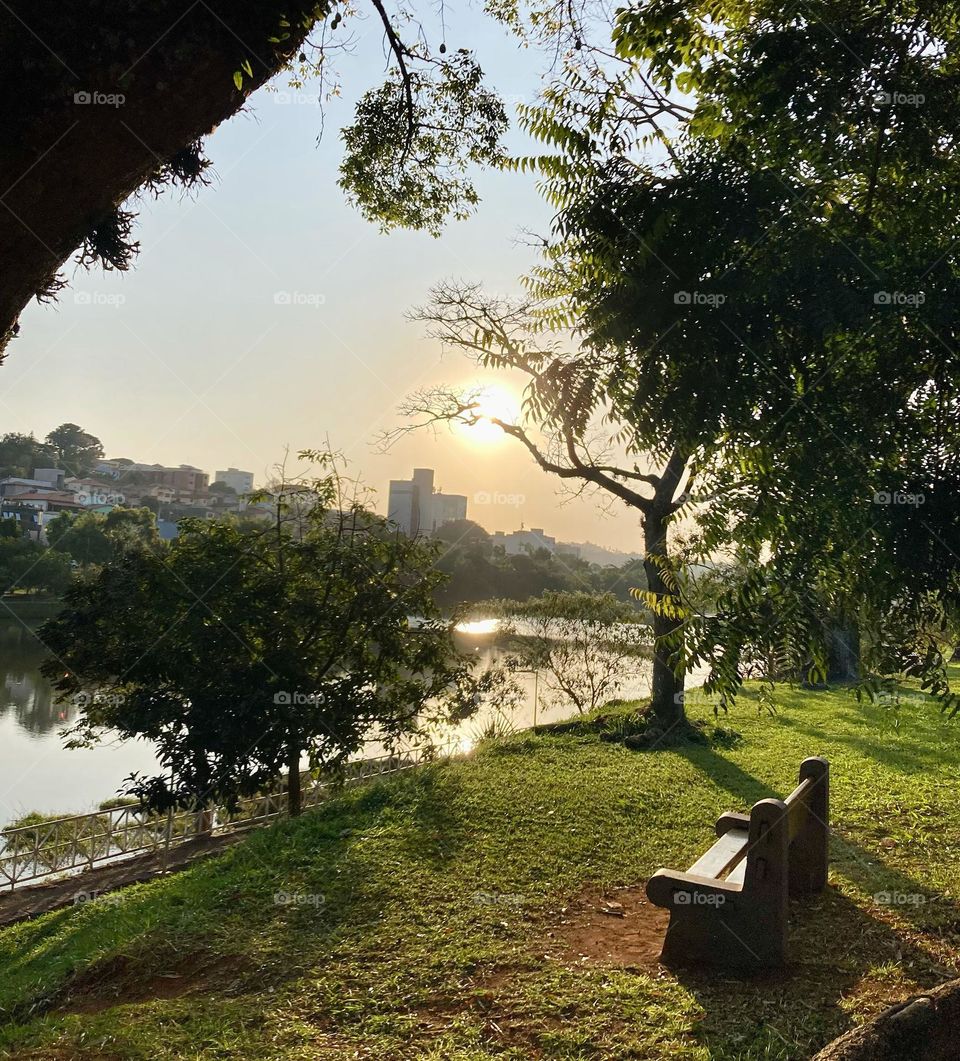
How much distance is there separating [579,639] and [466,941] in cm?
1581

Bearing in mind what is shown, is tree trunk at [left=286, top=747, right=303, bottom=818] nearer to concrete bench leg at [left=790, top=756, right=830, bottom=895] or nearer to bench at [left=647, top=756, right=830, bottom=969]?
concrete bench leg at [left=790, top=756, right=830, bottom=895]

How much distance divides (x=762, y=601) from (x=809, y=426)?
2.72 ft

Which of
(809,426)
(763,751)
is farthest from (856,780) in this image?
(809,426)

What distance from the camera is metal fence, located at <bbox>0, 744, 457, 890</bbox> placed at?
13250mm

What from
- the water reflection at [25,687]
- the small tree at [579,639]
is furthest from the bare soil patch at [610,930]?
the water reflection at [25,687]

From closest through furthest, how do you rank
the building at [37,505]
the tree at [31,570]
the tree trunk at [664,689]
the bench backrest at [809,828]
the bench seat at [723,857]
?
the bench seat at [723,857]
the bench backrest at [809,828]
the tree trunk at [664,689]
the tree at [31,570]
the building at [37,505]

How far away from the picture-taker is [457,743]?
14484 mm

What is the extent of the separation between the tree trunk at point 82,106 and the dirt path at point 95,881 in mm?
11097

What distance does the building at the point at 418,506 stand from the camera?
1429cm

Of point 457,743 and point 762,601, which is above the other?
point 762,601

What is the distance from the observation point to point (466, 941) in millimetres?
5145

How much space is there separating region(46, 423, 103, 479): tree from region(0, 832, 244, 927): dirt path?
85.1 m

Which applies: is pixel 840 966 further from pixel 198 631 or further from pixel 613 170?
pixel 198 631

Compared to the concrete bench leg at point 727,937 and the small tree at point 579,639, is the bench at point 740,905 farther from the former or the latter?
the small tree at point 579,639
